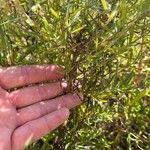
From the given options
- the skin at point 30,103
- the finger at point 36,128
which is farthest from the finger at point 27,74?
the finger at point 36,128

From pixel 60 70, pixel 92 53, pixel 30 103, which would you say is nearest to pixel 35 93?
pixel 30 103

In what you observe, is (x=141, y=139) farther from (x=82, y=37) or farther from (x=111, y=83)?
(x=82, y=37)

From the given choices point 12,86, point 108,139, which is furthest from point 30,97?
point 108,139

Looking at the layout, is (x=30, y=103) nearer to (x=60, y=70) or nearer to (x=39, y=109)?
(x=39, y=109)

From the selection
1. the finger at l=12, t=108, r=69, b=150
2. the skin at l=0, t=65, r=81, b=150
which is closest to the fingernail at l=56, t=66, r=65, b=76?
the skin at l=0, t=65, r=81, b=150

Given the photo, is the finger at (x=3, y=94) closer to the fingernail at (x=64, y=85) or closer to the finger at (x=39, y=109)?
the finger at (x=39, y=109)

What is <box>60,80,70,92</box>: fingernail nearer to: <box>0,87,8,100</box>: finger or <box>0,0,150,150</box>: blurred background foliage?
<box>0,0,150,150</box>: blurred background foliage

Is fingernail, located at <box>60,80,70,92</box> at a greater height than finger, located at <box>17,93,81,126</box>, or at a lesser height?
greater
